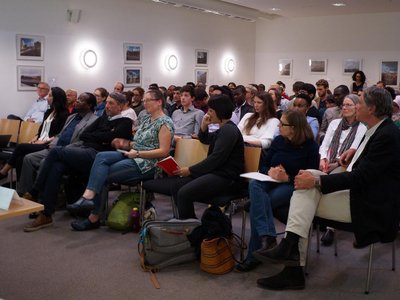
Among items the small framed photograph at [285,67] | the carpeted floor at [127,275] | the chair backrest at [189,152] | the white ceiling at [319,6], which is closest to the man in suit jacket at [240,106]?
the chair backrest at [189,152]

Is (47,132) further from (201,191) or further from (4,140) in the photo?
(201,191)

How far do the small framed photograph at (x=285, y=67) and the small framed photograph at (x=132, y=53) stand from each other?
495 cm

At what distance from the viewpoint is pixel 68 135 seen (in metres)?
5.84

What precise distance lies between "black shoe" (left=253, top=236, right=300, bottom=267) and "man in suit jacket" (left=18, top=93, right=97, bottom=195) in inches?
117

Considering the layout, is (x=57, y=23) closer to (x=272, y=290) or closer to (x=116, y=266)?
(x=116, y=266)

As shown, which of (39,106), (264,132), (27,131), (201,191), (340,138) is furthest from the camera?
(39,106)

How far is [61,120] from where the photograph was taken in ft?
20.5

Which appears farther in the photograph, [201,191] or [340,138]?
[340,138]

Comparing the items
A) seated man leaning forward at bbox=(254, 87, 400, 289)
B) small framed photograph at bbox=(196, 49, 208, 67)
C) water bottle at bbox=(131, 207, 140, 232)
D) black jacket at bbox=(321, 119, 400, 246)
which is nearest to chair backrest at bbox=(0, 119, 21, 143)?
water bottle at bbox=(131, 207, 140, 232)

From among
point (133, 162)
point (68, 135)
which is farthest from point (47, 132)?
point (133, 162)

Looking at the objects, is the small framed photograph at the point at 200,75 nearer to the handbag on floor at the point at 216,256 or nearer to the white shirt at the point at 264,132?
the white shirt at the point at 264,132

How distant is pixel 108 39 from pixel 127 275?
798 centimetres

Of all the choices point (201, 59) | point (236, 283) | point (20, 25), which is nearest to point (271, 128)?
point (236, 283)

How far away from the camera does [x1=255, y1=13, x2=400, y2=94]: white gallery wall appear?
43.1 feet
